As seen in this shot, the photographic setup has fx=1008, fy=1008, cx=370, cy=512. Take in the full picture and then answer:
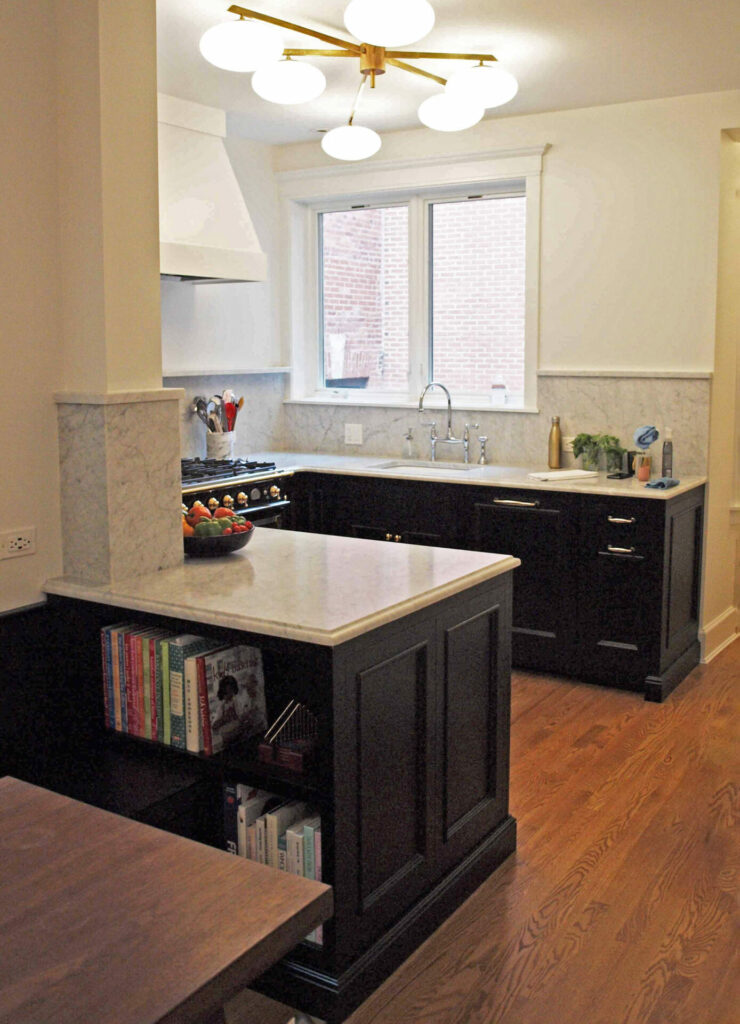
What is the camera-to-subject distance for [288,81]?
3.57 metres

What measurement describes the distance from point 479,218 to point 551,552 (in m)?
1.99

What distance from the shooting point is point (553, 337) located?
A: 5223mm

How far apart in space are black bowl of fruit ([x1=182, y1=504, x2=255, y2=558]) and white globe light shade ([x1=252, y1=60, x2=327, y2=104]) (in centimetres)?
160

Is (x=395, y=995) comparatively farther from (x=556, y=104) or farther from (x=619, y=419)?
(x=556, y=104)

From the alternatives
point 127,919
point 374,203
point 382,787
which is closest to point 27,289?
point 382,787

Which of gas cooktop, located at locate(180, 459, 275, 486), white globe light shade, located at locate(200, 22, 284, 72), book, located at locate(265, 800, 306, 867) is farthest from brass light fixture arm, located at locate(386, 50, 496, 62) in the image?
book, located at locate(265, 800, 306, 867)

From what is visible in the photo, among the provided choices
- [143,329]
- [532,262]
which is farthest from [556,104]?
[143,329]

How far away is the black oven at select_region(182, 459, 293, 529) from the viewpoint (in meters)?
4.60

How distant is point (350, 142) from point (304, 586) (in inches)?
90.1

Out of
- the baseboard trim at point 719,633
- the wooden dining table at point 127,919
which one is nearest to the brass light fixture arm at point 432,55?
the baseboard trim at point 719,633

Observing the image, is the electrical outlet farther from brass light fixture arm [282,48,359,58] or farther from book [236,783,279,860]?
brass light fixture arm [282,48,359,58]

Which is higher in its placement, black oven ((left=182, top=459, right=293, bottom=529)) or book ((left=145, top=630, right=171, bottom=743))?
black oven ((left=182, top=459, right=293, bottom=529))

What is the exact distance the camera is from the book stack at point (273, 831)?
2377 millimetres

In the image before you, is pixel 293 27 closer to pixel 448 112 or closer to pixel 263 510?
pixel 448 112
